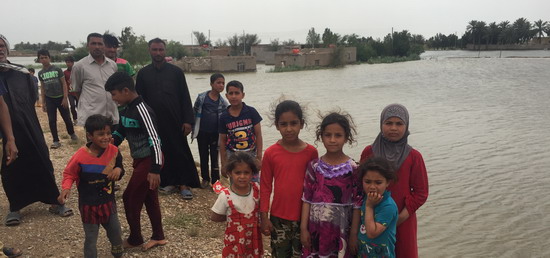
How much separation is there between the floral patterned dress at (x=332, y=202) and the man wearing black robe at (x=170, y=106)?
2.46m

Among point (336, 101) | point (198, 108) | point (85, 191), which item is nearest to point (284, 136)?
point (85, 191)

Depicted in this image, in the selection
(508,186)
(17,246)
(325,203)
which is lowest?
(508,186)

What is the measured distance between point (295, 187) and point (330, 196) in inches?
10.5

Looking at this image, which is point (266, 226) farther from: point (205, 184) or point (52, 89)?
point (52, 89)

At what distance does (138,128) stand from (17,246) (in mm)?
1629

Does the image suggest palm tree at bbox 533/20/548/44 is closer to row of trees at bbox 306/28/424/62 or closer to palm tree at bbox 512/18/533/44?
palm tree at bbox 512/18/533/44

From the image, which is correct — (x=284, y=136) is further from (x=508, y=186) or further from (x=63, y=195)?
(x=508, y=186)

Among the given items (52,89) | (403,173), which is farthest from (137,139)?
(52,89)

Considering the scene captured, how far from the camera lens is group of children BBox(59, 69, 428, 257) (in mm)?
2342

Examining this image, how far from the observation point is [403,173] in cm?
239

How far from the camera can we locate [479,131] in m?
12.0

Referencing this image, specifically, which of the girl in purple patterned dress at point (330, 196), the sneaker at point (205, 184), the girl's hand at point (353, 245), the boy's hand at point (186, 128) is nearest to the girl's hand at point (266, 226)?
the girl in purple patterned dress at point (330, 196)

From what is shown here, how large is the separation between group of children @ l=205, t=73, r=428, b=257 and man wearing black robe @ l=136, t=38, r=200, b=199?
200cm

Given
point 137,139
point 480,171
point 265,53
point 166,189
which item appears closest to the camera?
point 137,139
